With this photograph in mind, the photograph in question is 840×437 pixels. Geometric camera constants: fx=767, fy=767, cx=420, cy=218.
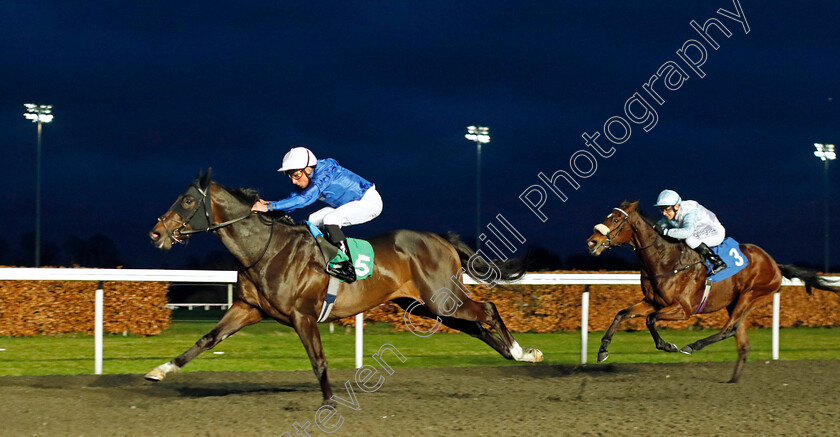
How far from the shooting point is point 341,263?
4.71 metres

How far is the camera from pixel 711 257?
21.1ft

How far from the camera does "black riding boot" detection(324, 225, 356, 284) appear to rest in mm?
4715

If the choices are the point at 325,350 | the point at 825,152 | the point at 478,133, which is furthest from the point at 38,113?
the point at 825,152

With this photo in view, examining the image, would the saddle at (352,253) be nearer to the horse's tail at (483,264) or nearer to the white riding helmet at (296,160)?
the white riding helmet at (296,160)

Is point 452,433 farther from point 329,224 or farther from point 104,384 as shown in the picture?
point 104,384

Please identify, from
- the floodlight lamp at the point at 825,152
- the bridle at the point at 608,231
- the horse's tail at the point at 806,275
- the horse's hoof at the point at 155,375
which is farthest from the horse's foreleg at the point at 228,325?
the floodlight lamp at the point at 825,152

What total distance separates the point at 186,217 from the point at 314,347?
105cm

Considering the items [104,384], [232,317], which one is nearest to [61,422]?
[232,317]

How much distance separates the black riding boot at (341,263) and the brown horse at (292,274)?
2.8 inches

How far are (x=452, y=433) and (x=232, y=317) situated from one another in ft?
5.39

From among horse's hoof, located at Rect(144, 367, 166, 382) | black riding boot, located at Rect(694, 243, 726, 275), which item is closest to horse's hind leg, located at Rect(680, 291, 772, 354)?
black riding boot, located at Rect(694, 243, 726, 275)

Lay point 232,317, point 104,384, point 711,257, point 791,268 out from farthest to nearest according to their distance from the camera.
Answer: point 791,268 < point 711,257 < point 104,384 < point 232,317

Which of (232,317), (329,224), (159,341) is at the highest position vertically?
(329,224)

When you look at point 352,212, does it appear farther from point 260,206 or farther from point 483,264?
point 483,264
